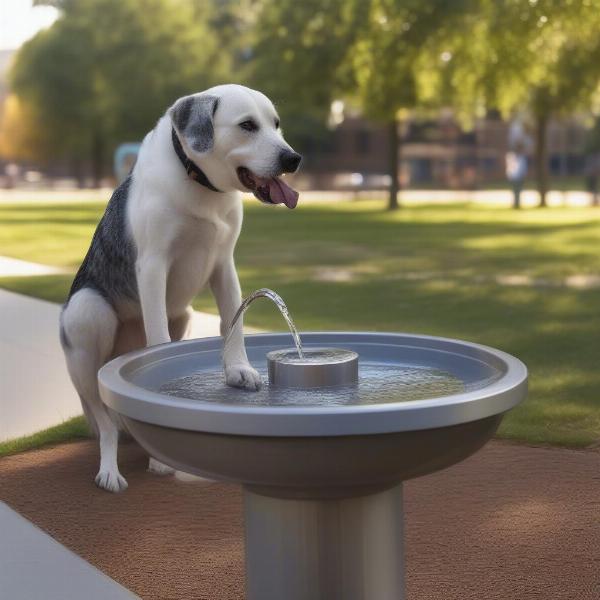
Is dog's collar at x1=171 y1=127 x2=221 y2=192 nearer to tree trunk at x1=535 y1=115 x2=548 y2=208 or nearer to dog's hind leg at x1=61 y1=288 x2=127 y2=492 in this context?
dog's hind leg at x1=61 y1=288 x2=127 y2=492

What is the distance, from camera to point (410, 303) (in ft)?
38.1

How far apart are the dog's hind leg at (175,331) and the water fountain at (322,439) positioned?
4.77 feet

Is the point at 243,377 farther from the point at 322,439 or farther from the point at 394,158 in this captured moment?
the point at 394,158

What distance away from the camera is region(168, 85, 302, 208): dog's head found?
4000mm

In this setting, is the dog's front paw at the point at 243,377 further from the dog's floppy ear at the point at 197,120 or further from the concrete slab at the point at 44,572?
the dog's floppy ear at the point at 197,120

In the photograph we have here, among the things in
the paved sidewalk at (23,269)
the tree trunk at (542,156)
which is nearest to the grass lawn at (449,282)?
the paved sidewalk at (23,269)

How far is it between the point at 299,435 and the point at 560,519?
227cm

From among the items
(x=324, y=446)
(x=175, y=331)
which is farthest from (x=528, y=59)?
(x=324, y=446)

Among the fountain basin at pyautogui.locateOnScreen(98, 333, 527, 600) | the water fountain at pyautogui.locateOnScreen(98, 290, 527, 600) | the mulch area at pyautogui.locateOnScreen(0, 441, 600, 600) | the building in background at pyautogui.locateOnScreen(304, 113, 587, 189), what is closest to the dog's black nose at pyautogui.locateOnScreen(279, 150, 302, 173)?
the water fountain at pyautogui.locateOnScreen(98, 290, 527, 600)

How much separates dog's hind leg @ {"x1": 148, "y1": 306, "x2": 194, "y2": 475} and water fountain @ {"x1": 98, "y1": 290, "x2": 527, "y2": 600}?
1454mm

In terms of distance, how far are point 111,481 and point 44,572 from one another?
1.17 metres

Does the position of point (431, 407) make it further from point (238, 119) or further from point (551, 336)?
point (551, 336)

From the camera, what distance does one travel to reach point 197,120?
4.13 m

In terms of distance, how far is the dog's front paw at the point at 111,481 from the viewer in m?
5.01
